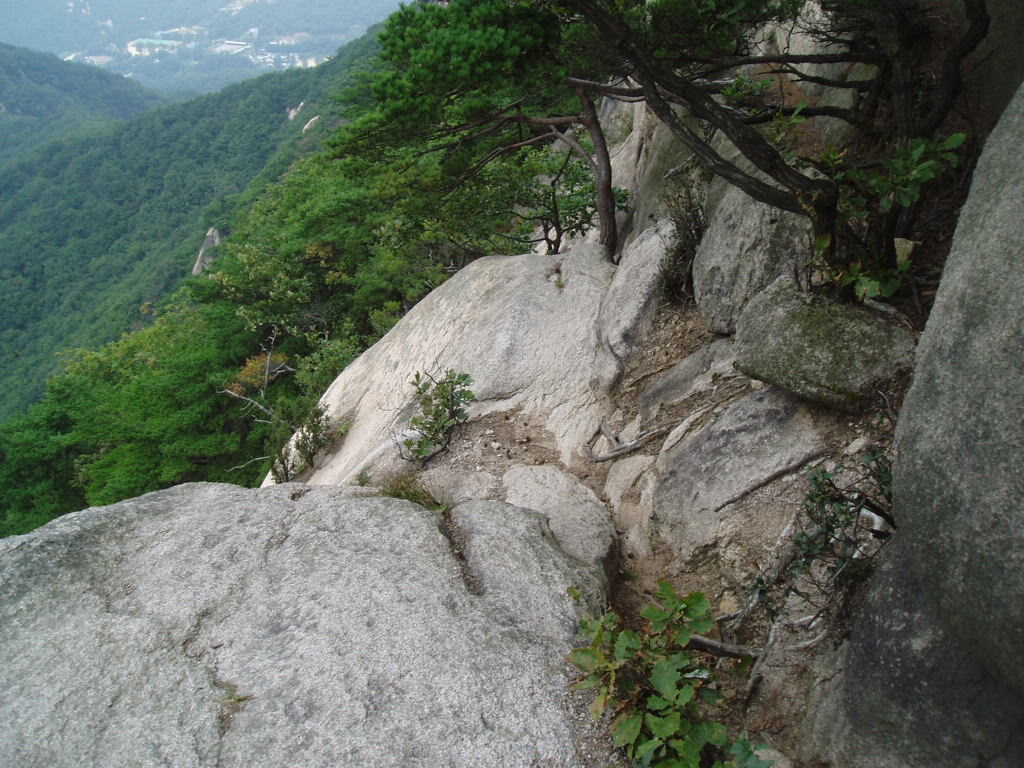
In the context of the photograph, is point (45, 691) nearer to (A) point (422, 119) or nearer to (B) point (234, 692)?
(B) point (234, 692)

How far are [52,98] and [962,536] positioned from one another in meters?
226

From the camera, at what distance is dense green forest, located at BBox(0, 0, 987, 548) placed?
4855 mm

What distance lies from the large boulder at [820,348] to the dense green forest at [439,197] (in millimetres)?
301

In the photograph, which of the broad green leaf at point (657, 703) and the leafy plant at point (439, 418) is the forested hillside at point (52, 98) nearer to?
the leafy plant at point (439, 418)

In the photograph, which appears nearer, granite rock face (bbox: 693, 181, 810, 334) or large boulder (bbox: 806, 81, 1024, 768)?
large boulder (bbox: 806, 81, 1024, 768)

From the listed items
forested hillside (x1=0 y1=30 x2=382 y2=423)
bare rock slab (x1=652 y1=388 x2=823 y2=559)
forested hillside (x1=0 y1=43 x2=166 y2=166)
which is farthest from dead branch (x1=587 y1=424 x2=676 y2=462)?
forested hillside (x1=0 y1=43 x2=166 y2=166)

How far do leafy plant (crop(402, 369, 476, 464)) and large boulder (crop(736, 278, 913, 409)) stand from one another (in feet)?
13.2

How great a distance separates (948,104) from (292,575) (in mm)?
6062

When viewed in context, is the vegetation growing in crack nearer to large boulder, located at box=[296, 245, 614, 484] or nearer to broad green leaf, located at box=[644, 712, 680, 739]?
broad green leaf, located at box=[644, 712, 680, 739]

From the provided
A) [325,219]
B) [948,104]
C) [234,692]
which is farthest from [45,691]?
[325,219]

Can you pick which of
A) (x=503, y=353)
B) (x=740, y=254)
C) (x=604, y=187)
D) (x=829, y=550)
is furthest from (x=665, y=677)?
(x=604, y=187)

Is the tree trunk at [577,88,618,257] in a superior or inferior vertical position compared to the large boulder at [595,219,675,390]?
superior

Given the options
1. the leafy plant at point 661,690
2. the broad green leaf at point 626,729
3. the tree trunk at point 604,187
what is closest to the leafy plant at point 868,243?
the leafy plant at point 661,690

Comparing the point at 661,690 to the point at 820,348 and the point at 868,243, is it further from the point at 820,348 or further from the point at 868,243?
the point at 868,243
